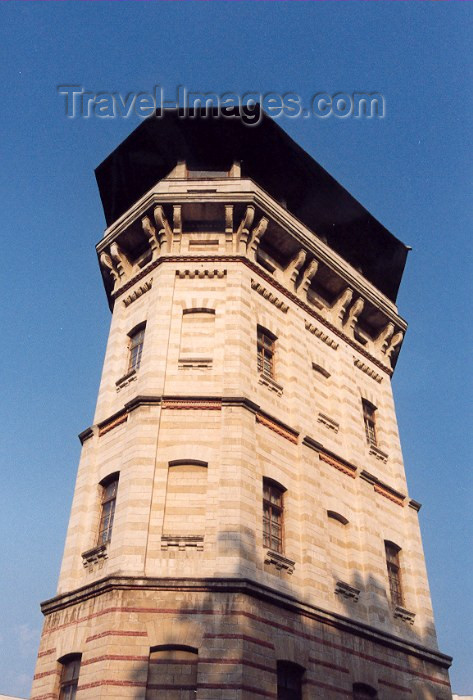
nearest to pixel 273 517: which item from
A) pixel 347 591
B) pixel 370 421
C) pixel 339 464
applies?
pixel 347 591

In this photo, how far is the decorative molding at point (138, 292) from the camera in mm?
21447

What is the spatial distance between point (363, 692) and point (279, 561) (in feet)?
13.7

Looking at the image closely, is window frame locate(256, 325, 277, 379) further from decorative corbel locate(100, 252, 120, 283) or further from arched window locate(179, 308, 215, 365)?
decorative corbel locate(100, 252, 120, 283)

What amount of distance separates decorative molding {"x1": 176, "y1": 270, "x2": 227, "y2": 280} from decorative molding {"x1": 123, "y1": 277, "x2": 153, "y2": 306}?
1.14 metres

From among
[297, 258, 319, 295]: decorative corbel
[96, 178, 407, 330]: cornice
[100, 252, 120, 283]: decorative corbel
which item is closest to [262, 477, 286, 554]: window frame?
[297, 258, 319, 295]: decorative corbel

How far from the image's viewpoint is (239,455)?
16.3m

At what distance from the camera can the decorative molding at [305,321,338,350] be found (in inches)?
885

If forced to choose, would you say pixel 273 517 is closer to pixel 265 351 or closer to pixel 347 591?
pixel 347 591

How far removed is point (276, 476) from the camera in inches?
678

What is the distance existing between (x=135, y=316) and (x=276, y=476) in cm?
726

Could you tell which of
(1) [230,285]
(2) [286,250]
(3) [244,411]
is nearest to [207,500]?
(3) [244,411]

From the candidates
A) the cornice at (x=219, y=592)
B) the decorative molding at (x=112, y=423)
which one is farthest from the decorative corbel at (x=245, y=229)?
the cornice at (x=219, y=592)

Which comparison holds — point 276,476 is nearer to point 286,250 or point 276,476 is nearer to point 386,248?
point 286,250

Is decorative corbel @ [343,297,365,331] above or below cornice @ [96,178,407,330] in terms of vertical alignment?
below
